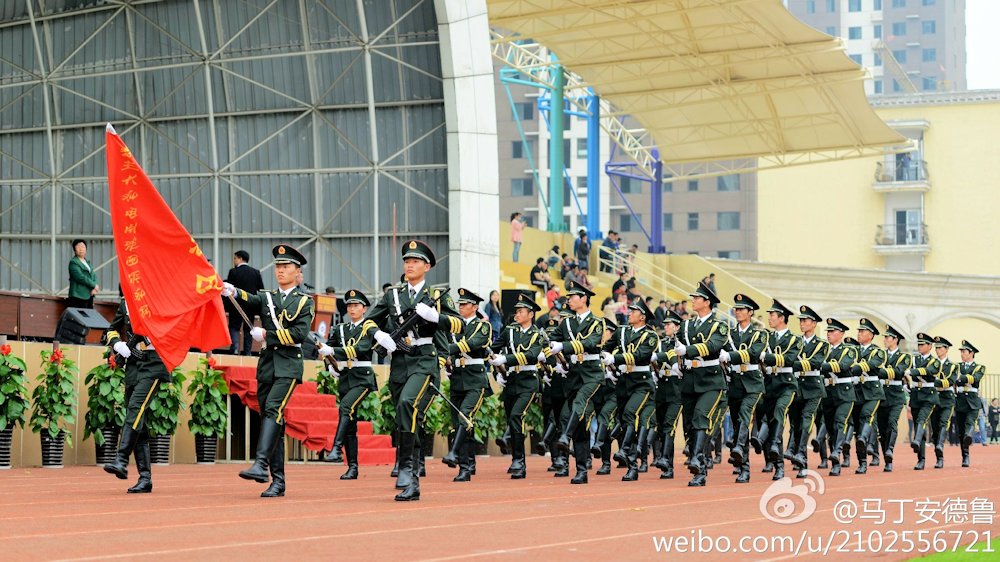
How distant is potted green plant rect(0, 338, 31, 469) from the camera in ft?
50.8

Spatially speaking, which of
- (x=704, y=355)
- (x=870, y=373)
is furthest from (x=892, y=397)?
(x=704, y=355)

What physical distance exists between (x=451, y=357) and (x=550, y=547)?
7007mm

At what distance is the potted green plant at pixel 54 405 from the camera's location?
16.0m

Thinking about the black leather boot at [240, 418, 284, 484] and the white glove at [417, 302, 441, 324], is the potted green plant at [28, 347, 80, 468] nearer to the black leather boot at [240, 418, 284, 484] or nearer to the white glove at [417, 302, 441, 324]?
the black leather boot at [240, 418, 284, 484]

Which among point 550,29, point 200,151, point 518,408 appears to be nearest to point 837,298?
point 550,29

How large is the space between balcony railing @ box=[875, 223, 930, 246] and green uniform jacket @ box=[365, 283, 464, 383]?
190 ft

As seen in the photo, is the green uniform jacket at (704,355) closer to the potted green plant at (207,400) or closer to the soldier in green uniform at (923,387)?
the potted green plant at (207,400)

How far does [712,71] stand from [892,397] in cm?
1989

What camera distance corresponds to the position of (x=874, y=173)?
2697 inches

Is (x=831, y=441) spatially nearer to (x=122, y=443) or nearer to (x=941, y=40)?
(x=122, y=443)

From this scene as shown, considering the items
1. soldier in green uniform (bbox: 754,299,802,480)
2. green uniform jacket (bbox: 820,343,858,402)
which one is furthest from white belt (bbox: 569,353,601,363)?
green uniform jacket (bbox: 820,343,858,402)

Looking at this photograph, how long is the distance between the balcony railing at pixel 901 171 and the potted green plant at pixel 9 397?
56318 millimetres

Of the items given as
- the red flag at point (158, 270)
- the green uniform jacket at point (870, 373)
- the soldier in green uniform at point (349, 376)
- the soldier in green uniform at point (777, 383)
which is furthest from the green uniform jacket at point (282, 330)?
the green uniform jacket at point (870, 373)

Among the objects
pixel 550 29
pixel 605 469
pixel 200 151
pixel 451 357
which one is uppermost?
pixel 550 29
